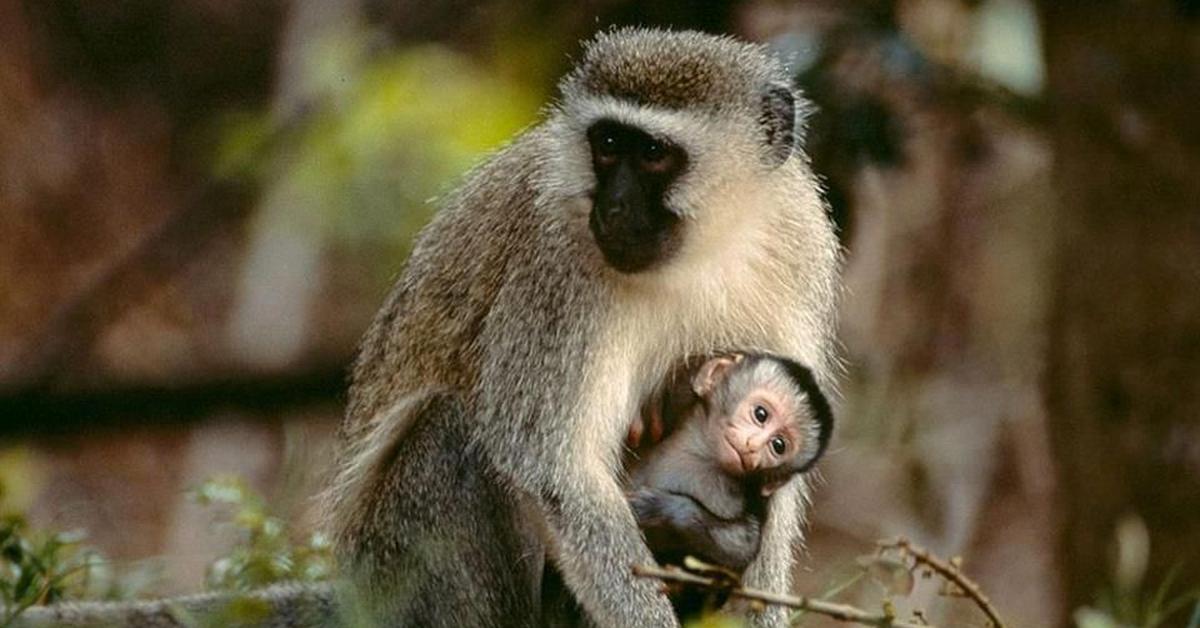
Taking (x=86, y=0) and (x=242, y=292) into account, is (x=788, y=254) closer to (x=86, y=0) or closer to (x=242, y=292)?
(x=242, y=292)

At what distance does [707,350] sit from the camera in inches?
250

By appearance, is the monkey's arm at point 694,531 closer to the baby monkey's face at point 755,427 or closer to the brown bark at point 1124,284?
the baby monkey's face at point 755,427

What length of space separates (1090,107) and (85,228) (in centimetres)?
714

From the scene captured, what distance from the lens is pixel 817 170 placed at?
28.4 ft

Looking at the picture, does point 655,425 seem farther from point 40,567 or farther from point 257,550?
point 40,567

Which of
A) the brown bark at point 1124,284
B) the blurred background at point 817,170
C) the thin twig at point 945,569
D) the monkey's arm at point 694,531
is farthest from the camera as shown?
the blurred background at point 817,170

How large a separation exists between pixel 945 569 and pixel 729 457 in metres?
1.43

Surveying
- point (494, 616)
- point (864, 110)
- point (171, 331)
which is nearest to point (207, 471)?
point (171, 331)

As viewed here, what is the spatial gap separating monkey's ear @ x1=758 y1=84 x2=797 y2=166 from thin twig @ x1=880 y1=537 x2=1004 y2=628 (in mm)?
1858

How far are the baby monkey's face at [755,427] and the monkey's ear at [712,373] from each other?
11 cm

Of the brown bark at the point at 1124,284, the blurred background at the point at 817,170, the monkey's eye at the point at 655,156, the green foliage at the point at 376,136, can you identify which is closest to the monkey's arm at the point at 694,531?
the monkey's eye at the point at 655,156

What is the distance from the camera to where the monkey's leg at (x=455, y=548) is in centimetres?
609

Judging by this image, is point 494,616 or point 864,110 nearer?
point 494,616

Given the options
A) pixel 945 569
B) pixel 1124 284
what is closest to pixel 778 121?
pixel 945 569
